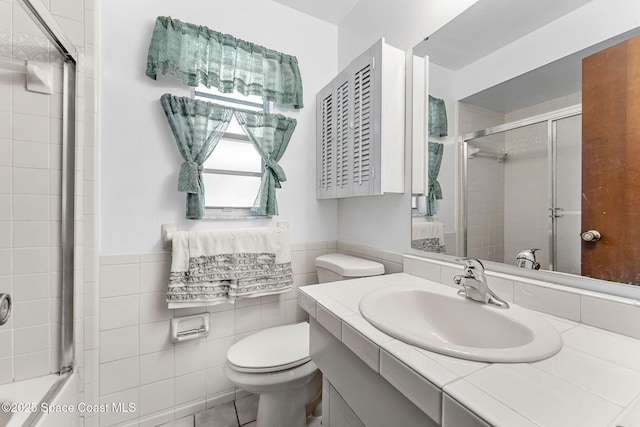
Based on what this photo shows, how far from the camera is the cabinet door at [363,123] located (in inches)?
48.6

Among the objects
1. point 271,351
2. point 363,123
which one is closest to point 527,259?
point 363,123

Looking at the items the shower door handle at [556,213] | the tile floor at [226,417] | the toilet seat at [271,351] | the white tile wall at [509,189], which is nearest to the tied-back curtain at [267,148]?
the toilet seat at [271,351]

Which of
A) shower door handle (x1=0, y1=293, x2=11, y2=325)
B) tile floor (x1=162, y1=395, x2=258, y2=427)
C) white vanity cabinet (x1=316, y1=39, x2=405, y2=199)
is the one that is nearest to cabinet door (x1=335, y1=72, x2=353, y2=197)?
white vanity cabinet (x1=316, y1=39, x2=405, y2=199)

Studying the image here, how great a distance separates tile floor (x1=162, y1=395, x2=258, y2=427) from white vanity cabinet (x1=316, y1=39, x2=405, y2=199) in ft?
4.30

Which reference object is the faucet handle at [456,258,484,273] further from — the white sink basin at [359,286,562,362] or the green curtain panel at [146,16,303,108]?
the green curtain panel at [146,16,303,108]

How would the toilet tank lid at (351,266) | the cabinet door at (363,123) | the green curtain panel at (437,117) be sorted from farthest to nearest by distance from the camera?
the toilet tank lid at (351,266), the cabinet door at (363,123), the green curtain panel at (437,117)

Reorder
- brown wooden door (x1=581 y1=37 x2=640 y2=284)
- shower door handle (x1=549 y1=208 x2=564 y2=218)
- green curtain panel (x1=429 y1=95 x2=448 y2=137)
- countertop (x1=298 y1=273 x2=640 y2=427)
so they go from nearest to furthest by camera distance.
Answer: countertop (x1=298 y1=273 x2=640 y2=427) < brown wooden door (x1=581 y1=37 x2=640 y2=284) < shower door handle (x1=549 y1=208 x2=564 y2=218) < green curtain panel (x1=429 y1=95 x2=448 y2=137)

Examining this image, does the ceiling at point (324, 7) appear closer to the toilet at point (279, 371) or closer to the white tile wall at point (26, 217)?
the white tile wall at point (26, 217)

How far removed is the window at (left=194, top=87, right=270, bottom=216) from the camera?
150 cm

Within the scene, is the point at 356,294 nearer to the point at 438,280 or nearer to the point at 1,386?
the point at 438,280

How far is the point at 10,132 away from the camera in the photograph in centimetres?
107

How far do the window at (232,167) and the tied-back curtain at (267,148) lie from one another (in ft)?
0.24

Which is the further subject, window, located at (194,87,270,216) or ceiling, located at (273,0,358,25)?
ceiling, located at (273,0,358,25)

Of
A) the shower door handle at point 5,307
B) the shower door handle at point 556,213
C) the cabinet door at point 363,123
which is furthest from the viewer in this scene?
the cabinet door at point 363,123
